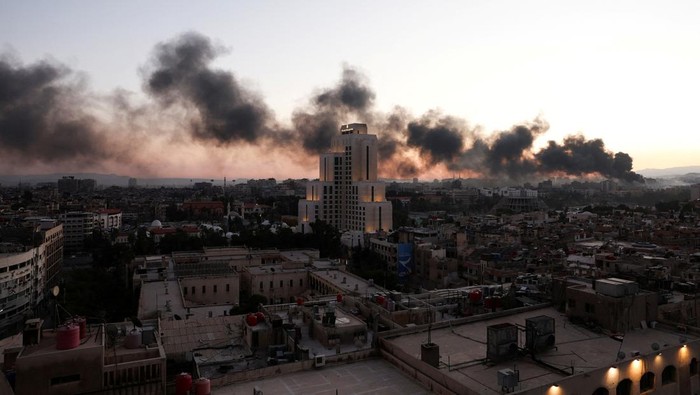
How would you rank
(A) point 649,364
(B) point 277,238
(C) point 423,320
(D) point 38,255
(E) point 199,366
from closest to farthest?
(A) point 649,364, (E) point 199,366, (C) point 423,320, (D) point 38,255, (B) point 277,238

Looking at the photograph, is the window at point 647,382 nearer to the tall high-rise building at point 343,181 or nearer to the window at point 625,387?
the window at point 625,387

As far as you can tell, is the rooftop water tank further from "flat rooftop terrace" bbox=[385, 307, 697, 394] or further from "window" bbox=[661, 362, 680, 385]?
"window" bbox=[661, 362, 680, 385]

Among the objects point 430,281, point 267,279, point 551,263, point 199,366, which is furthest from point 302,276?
point 199,366

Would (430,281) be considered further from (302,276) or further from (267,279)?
(267,279)

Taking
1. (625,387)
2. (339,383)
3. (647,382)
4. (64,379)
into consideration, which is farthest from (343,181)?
(64,379)

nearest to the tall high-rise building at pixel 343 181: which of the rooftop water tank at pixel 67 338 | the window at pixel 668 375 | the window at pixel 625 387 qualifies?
the window at pixel 668 375
